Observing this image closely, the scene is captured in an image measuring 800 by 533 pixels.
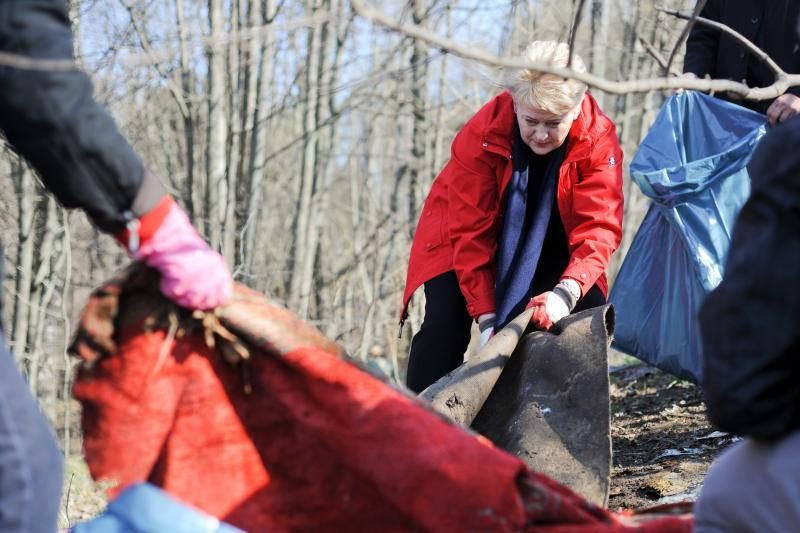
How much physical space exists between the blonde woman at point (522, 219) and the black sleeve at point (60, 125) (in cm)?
204

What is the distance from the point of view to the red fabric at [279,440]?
2410 mm

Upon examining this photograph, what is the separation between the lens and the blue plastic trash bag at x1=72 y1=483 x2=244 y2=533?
241 centimetres

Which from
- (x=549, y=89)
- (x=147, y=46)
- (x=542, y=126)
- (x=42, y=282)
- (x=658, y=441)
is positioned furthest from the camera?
(x=42, y=282)

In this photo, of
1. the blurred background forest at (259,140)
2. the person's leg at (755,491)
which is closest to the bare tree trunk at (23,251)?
the blurred background forest at (259,140)

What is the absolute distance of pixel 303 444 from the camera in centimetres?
253

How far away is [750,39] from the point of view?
189 inches

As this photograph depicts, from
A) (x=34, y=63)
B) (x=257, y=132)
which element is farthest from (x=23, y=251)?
(x=34, y=63)

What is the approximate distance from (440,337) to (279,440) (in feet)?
6.05

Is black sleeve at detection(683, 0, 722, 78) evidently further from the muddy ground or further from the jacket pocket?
the muddy ground

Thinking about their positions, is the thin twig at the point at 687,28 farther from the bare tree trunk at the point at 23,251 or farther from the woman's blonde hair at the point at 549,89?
the bare tree trunk at the point at 23,251

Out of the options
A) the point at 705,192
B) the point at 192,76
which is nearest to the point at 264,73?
the point at 192,76

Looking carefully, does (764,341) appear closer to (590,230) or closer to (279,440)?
(279,440)

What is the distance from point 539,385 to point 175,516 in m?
1.70

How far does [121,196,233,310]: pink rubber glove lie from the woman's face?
1922 millimetres
